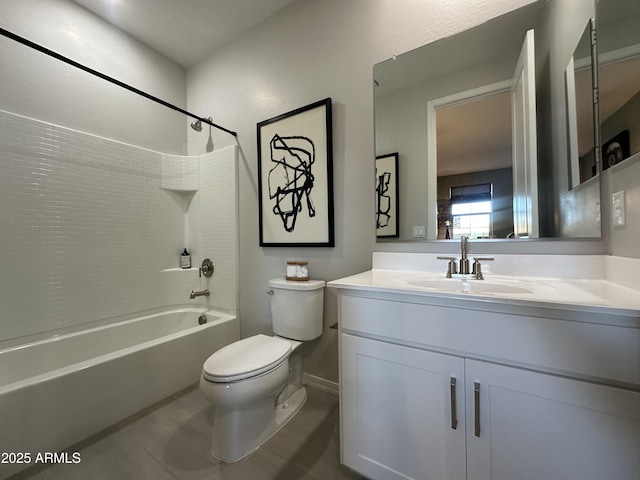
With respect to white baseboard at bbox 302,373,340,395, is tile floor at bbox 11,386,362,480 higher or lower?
lower

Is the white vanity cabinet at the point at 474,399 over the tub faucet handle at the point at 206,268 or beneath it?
beneath

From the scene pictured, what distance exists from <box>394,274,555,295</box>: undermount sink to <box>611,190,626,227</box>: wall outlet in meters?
0.32

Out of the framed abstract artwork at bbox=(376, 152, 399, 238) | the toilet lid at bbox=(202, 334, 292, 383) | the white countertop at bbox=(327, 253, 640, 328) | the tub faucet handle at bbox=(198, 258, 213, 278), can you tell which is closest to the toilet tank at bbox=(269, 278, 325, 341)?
the toilet lid at bbox=(202, 334, 292, 383)

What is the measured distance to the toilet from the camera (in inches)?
47.2

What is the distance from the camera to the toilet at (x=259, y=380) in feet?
3.93

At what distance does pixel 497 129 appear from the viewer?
4.12ft

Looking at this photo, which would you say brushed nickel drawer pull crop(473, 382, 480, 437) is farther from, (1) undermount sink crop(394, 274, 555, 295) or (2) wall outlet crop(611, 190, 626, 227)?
(2) wall outlet crop(611, 190, 626, 227)

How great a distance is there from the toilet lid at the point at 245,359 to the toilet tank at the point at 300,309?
0.14 meters

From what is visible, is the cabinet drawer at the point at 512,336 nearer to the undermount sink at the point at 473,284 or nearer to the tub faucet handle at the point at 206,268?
the undermount sink at the point at 473,284

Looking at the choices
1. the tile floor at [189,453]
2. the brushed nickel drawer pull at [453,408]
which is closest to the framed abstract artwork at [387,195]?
the brushed nickel drawer pull at [453,408]

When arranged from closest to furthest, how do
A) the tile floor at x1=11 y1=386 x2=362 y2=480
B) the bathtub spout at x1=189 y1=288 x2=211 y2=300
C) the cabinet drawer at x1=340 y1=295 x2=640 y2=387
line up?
the cabinet drawer at x1=340 y1=295 x2=640 y2=387 → the tile floor at x1=11 y1=386 x2=362 y2=480 → the bathtub spout at x1=189 y1=288 x2=211 y2=300

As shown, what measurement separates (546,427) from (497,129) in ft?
3.99

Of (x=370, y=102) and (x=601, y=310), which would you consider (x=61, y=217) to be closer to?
(x=370, y=102)

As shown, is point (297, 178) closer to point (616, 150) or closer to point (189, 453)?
point (616, 150)
